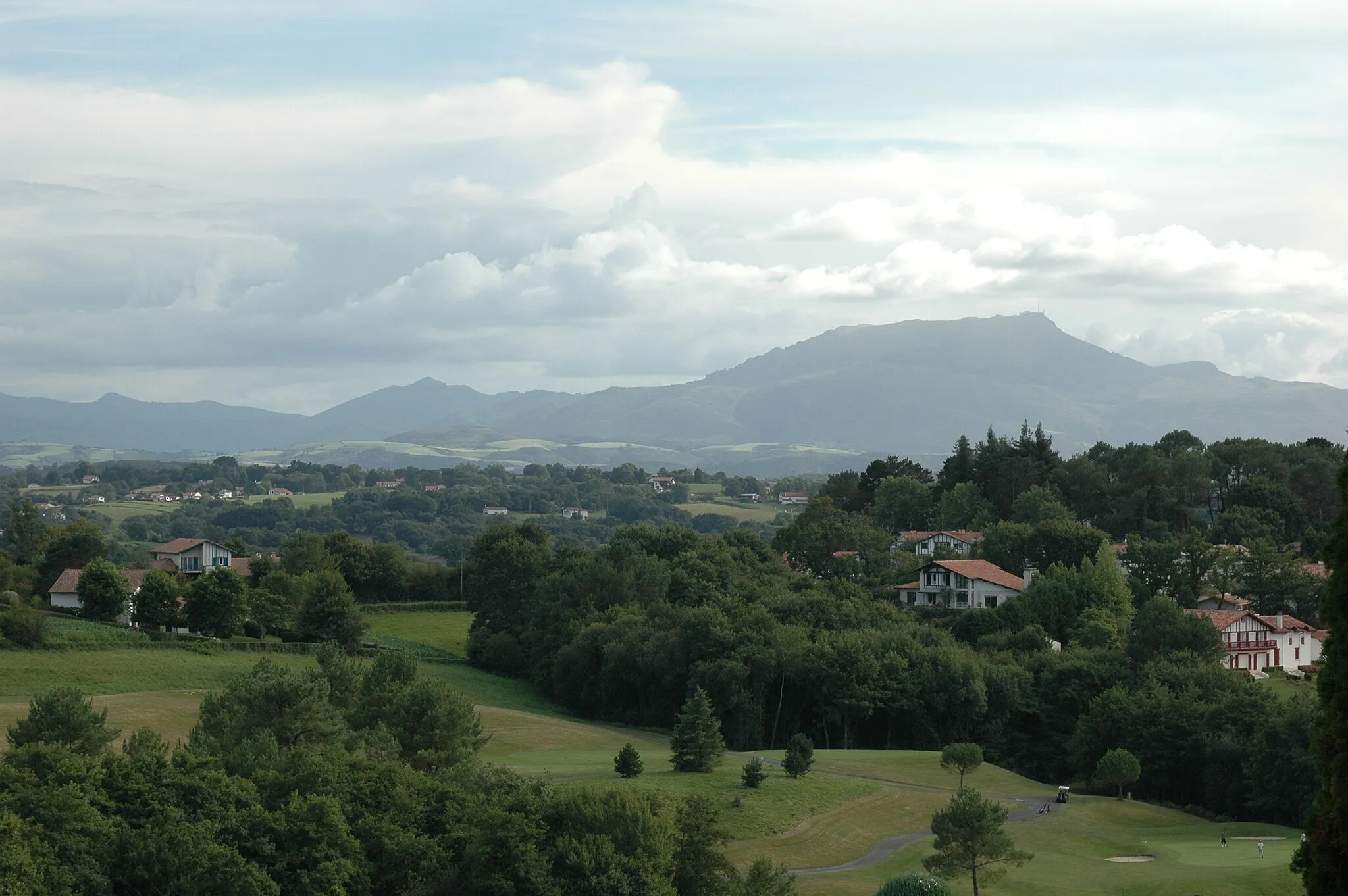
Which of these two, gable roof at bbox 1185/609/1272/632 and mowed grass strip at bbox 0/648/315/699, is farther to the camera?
gable roof at bbox 1185/609/1272/632

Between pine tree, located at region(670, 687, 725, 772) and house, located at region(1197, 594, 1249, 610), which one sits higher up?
house, located at region(1197, 594, 1249, 610)

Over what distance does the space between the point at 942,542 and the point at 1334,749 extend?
90457mm

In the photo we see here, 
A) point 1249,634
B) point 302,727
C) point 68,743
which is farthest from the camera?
point 1249,634

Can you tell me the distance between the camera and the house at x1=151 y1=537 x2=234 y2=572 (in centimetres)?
12775

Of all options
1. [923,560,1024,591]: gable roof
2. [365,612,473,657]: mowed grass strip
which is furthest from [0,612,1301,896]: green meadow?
[923,560,1024,591]: gable roof

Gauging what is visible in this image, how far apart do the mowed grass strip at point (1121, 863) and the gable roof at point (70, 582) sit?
200 feet

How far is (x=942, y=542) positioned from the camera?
114 metres

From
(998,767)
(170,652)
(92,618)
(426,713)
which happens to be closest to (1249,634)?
(998,767)

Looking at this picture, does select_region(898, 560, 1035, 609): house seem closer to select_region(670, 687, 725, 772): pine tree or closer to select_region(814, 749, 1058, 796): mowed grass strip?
select_region(814, 749, 1058, 796): mowed grass strip

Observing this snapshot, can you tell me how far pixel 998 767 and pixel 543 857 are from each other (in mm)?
36833

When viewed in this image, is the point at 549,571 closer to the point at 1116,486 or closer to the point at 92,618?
the point at 92,618

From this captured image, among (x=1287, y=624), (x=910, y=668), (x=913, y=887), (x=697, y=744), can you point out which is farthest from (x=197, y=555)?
(x=913, y=887)

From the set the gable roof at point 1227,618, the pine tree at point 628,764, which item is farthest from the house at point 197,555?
the gable roof at point 1227,618

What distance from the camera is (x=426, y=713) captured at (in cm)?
5312
